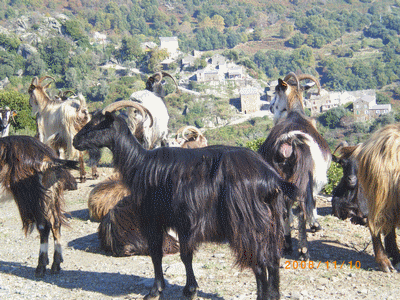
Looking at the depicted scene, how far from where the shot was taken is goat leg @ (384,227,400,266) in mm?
5797

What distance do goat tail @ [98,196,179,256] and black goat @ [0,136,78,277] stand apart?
0.85m

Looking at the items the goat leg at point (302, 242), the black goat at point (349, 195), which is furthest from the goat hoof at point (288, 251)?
the black goat at point (349, 195)

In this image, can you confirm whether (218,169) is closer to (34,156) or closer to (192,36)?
(34,156)

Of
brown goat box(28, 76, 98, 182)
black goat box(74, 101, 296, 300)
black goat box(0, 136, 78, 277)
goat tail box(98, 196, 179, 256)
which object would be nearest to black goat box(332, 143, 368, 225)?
black goat box(74, 101, 296, 300)

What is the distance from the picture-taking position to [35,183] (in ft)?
19.7

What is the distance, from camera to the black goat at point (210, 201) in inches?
180

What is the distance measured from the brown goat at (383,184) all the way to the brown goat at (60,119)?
6.96 m

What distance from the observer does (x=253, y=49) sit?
559 ft

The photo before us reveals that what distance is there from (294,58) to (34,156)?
15135 cm

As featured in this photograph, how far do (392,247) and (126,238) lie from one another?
349 cm

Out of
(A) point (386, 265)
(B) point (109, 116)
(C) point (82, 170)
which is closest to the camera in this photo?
(B) point (109, 116)

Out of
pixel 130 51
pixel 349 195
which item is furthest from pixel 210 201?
pixel 130 51

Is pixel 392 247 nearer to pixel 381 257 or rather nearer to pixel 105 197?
pixel 381 257

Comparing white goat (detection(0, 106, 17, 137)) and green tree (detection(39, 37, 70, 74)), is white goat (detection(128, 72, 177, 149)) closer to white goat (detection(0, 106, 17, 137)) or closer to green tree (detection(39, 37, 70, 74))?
white goat (detection(0, 106, 17, 137))
